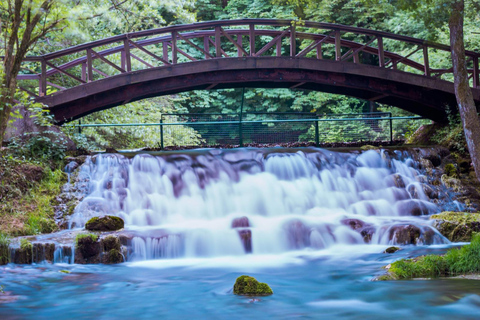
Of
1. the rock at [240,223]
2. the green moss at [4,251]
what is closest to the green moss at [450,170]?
the rock at [240,223]

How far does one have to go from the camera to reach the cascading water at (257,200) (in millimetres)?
12281

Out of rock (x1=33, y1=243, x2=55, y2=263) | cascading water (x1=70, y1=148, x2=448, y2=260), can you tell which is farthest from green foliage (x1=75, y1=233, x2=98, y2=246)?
cascading water (x1=70, y1=148, x2=448, y2=260)

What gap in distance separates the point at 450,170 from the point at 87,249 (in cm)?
1248

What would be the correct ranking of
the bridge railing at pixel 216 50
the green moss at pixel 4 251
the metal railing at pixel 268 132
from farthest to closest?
the metal railing at pixel 268 132, the bridge railing at pixel 216 50, the green moss at pixel 4 251

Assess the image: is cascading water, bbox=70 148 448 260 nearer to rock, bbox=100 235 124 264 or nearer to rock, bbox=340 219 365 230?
rock, bbox=340 219 365 230

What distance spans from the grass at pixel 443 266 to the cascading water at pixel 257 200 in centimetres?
281

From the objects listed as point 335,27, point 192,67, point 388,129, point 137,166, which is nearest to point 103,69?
Result: point 192,67

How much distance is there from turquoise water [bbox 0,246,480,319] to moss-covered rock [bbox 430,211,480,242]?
121cm

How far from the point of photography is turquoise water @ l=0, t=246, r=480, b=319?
752cm

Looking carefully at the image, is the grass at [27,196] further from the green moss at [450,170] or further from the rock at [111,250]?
the green moss at [450,170]

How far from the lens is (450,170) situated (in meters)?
17.7

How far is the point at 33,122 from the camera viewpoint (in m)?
16.3

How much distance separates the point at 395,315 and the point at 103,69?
705 inches

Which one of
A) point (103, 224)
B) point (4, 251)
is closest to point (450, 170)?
point (103, 224)
